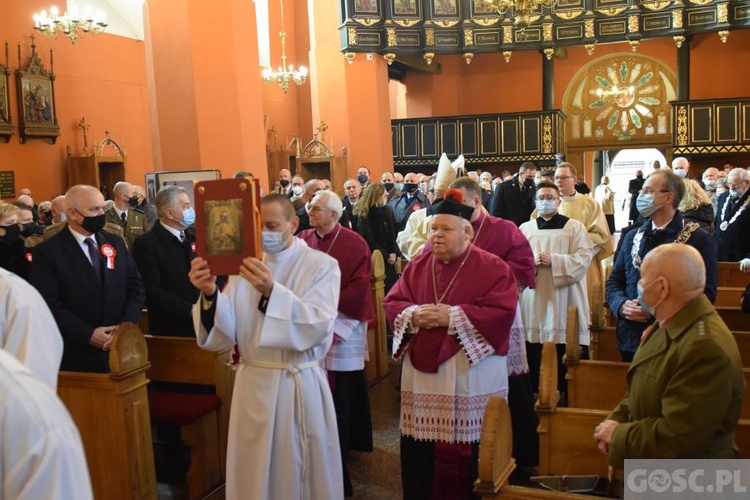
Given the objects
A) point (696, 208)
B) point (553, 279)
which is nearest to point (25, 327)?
Answer: point (553, 279)

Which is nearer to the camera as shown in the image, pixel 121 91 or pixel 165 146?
pixel 165 146

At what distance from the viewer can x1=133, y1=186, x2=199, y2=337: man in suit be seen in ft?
17.0

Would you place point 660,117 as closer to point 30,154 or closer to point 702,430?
point 30,154

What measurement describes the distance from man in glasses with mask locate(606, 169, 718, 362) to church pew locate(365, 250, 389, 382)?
9.85 ft

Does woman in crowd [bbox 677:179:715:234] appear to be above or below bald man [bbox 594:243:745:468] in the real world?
above

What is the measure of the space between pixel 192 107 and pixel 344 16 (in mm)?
6485

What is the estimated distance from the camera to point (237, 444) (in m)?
3.63

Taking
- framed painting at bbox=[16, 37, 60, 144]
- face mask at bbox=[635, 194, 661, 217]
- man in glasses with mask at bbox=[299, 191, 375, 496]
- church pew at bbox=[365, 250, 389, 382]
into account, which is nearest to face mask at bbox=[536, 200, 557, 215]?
face mask at bbox=[635, 194, 661, 217]

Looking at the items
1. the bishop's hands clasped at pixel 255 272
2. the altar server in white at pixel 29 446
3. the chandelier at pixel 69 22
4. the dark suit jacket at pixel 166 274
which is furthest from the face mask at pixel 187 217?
the chandelier at pixel 69 22

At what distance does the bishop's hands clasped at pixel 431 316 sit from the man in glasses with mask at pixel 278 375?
0.55 m

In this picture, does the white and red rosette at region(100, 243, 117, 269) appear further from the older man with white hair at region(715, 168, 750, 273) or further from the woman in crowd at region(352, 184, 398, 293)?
the older man with white hair at region(715, 168, 750, 273)

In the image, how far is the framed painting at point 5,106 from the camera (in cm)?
1396

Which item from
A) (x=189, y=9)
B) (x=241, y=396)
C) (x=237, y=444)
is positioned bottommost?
(x=237, y=444)

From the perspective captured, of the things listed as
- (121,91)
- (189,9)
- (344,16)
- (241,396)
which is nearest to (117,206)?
(189,9)
